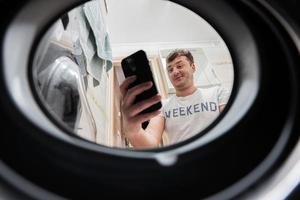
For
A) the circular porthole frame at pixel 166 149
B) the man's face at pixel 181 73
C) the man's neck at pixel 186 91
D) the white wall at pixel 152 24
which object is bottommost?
the circular porthole frame at pixel 166 149

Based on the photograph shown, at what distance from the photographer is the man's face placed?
1602 mm

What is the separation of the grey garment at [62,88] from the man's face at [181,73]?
92cm

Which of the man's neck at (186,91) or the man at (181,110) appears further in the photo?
the man's neck at (186,91)

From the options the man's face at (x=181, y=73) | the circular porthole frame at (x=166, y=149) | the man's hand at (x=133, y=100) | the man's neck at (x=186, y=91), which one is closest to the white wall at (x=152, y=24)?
the man's face at (x=181, y=73)

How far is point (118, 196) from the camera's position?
0.25m

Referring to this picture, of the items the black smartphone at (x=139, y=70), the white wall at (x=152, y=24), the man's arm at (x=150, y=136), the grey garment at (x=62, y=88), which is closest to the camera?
the grey garment at (x=62, y=88)

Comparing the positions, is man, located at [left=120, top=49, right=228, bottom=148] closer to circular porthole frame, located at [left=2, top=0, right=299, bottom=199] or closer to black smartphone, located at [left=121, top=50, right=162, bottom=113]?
black smartphone, located at [left=121, top=50, right=162, bottom=113]

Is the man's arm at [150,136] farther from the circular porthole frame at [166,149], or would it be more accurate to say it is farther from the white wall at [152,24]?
the white wall at [152,24]

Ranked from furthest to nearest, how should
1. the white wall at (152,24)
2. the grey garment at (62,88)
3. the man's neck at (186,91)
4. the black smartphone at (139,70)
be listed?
the white wall at (152,24)
the man's neck at (186,91)
the black smartphone at (139,70)
the grey garment at (62,88)

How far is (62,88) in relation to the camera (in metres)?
0.64

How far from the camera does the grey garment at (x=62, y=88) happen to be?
579 mm

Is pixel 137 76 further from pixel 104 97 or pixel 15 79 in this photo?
pixel 104 97

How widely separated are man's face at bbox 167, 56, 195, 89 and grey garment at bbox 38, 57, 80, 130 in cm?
92

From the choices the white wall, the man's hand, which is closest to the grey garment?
the man's hand
